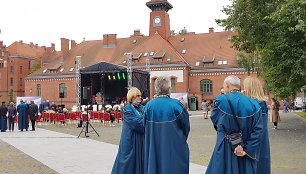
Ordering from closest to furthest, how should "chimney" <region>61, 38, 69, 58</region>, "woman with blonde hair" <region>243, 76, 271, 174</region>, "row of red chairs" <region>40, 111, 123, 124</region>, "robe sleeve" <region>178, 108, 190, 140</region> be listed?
"woman with blonde hair" <region>243, 76, 271, 174</region>
"robe sleeve" <region>178, 108, 190, 140</region>
"row of red chairs" <region>40, 111, 123, 124</region>
"chimney" <region>61, 38, 69, 58</region>

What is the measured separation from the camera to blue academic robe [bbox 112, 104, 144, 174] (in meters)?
6.17

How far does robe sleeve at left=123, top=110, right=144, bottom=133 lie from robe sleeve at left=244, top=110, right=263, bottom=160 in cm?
197

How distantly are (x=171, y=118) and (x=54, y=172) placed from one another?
4.24 m

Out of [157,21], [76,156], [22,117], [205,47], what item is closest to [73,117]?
[22,117]

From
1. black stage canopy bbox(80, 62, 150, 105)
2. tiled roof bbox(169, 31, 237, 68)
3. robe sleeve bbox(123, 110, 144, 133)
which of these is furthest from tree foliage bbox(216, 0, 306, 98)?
tiled roof bbox(169, 31, 237, 68)

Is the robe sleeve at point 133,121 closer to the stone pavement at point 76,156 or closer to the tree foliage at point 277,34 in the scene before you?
the stone pavement at point 76,156

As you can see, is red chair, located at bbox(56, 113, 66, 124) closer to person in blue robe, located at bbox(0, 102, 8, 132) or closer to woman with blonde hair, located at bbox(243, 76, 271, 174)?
person in blue robe, located at bbox(0, 102, 8, 132)

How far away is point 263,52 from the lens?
1700 centimetres

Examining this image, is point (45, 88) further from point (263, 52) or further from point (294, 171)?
point (294, 171)

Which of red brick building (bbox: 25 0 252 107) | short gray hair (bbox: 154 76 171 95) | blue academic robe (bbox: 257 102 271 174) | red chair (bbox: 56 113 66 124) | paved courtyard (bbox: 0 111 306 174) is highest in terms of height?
red brick building (bbox: 25 0 252 107)

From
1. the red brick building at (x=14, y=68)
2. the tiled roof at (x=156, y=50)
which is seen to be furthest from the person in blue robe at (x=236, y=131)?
the red brick building at (x=14, y=68)

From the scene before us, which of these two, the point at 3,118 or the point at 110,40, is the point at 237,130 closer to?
the point at 3,118

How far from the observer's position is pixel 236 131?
4.73m

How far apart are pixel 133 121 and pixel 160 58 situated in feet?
153
